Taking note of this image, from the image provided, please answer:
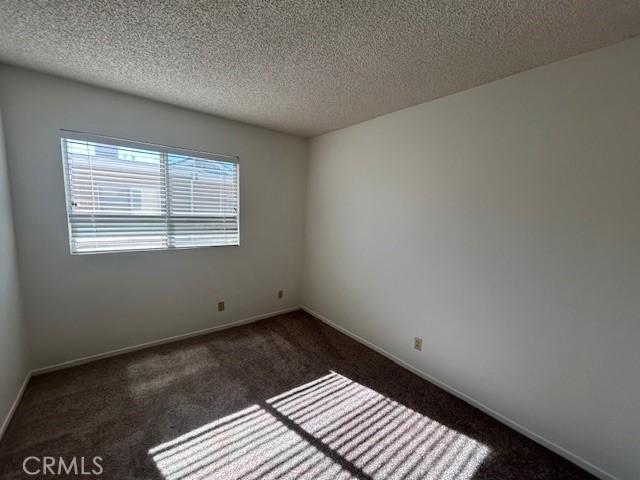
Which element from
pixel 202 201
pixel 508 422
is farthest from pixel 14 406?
pixel 508 422

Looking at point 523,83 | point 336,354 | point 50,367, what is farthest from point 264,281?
point 523,83

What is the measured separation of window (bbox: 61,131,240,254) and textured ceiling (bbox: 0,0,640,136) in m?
0.58

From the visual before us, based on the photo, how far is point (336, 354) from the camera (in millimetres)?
2732

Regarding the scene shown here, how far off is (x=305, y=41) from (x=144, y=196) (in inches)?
80.0

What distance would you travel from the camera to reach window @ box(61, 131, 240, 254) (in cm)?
224

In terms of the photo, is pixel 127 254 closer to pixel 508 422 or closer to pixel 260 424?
pixel 260 424

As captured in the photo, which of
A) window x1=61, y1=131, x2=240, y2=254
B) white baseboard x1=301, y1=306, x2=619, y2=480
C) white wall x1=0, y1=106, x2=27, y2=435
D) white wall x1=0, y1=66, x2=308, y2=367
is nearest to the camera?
→ white baseboard x1=301, y1=306, x2=619, y2=480

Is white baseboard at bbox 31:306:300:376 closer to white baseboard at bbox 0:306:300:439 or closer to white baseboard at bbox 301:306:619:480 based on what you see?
white baseboard at bbox 0:306:300:439

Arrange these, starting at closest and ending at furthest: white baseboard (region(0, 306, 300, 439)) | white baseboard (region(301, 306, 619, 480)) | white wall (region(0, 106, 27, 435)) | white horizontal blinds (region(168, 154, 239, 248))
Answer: white baseboard (region(301, 306, 619, 480)) → white wall (region(0, 106, 27, 435)) → white baseboard (region(0, 306, 300, 439)) → white horizontal blinds (region(168, 154, 239, 248))

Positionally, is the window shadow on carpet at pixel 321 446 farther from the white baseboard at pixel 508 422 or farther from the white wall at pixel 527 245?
the white wall at pixel 527 245

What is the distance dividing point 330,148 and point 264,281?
1.91 metres

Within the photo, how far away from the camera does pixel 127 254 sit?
2477mm

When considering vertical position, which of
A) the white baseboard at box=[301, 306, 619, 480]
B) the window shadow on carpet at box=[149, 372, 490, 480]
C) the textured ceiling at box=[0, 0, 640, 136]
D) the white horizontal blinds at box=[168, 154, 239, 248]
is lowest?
the window shadow on carpet at box=[149, 372, 490, 480]

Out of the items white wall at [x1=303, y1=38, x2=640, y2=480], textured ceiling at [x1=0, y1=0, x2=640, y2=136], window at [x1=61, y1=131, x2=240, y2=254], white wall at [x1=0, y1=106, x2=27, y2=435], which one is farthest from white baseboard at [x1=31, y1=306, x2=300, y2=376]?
textured ceiling at [x1=0, y1=0, x2=640, y2=136]
